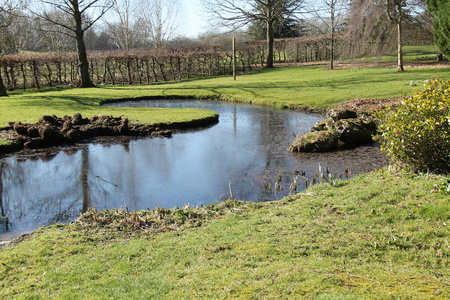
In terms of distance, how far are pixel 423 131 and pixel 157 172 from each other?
618 cm

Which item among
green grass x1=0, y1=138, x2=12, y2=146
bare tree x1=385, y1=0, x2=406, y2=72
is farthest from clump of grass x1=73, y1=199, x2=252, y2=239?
bare tree x1=385, y1=0, x2=406, y2=72

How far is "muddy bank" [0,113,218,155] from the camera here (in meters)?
12.8

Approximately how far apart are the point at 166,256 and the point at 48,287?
1350mm

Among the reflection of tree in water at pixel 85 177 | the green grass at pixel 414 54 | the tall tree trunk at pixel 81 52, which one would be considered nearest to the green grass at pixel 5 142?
the reflection of tree in water at pixel 85 177

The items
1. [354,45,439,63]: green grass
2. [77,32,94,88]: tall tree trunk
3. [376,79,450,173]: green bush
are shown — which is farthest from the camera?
[354,45,439,63]: green grass

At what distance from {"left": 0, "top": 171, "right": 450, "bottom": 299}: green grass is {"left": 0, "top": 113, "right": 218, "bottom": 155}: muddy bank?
7.30 m

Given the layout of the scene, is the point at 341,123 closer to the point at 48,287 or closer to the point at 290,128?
the point at 290,128

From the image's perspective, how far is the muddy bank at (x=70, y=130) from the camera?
12766mm

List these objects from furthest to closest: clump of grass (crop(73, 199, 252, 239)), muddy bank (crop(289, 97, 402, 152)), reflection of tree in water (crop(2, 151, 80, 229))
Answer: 1. muddy bank (crop(289, 97, 402, 152))
2. reflection of tree in water (crop(2, 151, 80, 229))
3. clump of grass (crop(73, 199, 252, 239))

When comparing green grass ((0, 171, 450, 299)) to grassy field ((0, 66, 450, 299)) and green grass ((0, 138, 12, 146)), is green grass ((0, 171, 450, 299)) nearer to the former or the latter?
grassy field ((0, 66, 450, 299))

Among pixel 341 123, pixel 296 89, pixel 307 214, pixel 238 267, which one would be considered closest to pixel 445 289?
pixel 238 267

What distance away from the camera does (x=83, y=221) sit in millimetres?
6570

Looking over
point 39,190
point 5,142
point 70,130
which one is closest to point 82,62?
point 70,130

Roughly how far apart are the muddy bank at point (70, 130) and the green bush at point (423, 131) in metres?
8.89
